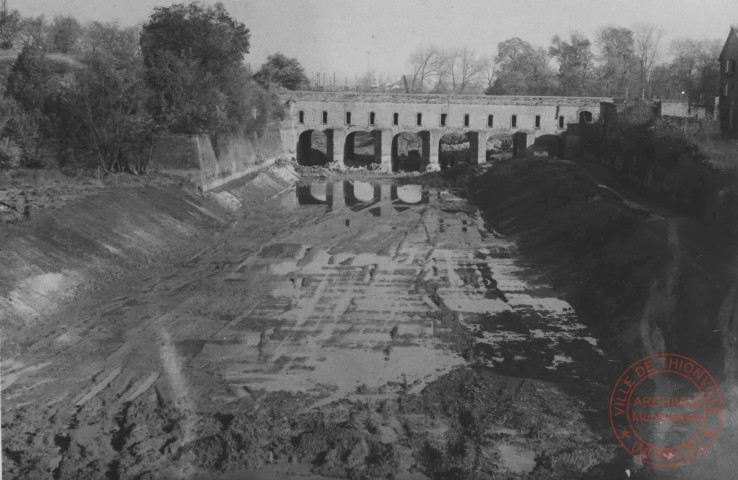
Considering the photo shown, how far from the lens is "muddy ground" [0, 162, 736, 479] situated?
1145 centimetres

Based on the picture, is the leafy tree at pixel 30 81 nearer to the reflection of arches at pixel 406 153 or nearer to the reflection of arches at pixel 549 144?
the reflection of arches at pixel 406 153

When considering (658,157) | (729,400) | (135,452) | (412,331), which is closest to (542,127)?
(658,157)

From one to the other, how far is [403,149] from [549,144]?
14.5m

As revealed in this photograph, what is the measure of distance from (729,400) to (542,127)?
43.4m

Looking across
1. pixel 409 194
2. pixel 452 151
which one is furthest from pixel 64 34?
pixel 452 151

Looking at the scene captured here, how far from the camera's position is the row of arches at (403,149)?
5400cm

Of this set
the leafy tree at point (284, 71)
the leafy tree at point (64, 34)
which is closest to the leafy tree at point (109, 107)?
the leafy tree at point (64, 34)

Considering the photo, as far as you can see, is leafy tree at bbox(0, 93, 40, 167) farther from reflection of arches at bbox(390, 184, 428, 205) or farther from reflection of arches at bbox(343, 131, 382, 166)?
reflection of arches at bbox(343, 131, 382, 166)

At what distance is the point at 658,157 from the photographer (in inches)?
1161

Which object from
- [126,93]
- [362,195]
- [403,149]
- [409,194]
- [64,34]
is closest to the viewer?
[126,93]

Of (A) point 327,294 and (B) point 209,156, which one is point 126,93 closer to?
(B) point 209,156

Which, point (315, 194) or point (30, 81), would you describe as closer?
point (30, 81)

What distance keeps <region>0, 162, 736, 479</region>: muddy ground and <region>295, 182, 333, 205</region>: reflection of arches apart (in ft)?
29.0

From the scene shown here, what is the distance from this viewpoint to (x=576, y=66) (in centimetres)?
7131
